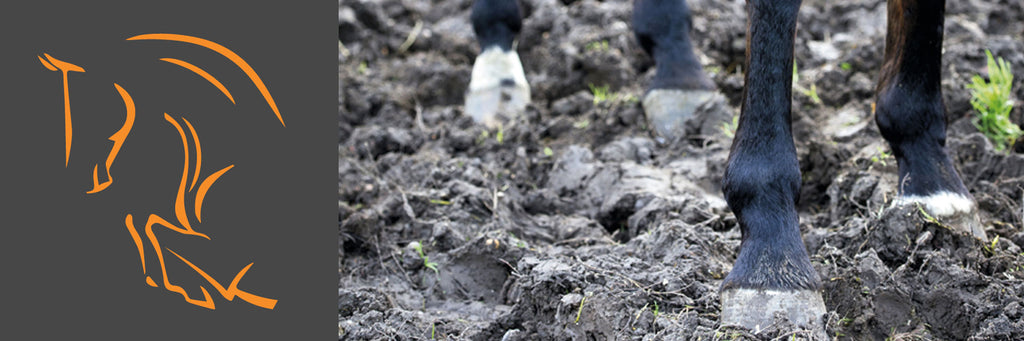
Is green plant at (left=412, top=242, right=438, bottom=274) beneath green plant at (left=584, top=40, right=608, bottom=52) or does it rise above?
beneath

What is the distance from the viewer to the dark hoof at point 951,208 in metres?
2.59

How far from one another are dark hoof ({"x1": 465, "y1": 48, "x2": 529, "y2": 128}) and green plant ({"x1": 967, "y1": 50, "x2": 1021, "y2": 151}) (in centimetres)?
187

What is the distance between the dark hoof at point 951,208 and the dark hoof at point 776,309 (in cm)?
64

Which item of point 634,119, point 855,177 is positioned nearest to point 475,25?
point 634,119

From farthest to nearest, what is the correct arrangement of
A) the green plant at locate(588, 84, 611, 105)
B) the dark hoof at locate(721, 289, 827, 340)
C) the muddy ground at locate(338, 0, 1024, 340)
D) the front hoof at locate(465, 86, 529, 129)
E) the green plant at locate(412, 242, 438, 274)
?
the front hoof at locate(465, 86, 529, 129), the green plant at locate(588, 84, 611, 105), the green plant at locate(412, 242, 438, 274), the muddy ground at locate(338, 0, 1024, 340), the dark hoof at locate(721, 289, 827, 340)

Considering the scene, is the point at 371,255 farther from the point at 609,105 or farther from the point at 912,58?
the point at 912,58

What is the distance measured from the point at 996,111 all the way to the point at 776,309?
5.95 feet

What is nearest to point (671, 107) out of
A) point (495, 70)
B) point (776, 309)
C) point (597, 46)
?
point (597, 46)

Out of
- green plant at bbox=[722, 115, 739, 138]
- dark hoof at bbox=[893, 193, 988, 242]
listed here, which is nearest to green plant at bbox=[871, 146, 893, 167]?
dark hoof at bbox=[893, 193, 988, 242]

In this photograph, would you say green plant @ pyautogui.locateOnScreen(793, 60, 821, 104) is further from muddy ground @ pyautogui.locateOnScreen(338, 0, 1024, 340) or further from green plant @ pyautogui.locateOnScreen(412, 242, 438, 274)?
green plant @ pyautogui.locateOnScreen(412, 242, 438, 274)

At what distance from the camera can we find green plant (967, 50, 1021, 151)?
3.40m

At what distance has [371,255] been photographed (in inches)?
121

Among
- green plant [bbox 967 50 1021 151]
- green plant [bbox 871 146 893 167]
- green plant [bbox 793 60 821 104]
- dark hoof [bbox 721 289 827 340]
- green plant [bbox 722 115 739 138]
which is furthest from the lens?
green plant [bbox 793 60 821 104]

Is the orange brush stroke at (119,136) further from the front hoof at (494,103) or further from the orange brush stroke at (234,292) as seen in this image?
the front hoof at (494,103)
